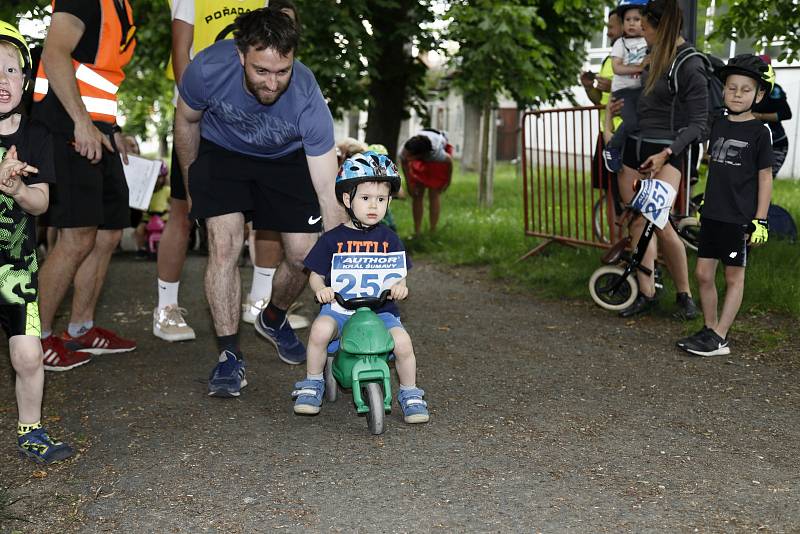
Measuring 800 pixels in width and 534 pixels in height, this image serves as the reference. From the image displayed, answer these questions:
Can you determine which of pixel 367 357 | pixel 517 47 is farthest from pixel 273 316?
pixel 517 47

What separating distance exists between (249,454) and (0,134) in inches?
67.1

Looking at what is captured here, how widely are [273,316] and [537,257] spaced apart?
4724 millimetres

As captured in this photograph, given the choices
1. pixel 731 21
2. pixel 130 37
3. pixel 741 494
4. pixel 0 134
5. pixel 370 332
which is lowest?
pixel 741 494

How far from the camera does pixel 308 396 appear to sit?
4.75m

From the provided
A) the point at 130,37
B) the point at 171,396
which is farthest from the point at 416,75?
the point at 171,396

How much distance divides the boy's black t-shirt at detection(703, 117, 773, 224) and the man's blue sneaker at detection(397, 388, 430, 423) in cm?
250

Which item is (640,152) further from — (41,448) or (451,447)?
(41,448)

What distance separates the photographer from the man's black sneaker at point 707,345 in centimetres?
603

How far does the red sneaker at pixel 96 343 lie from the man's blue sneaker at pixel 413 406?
2.28 metres

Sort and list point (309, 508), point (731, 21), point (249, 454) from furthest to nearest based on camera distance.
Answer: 1. point (731, 21)
2. point (249, 454)
3. point (309, 508)

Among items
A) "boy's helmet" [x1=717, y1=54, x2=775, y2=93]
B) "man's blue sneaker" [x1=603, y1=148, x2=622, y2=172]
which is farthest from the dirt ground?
"boy's helmet" [x1=717, y1=54, x2=775, y2=93]

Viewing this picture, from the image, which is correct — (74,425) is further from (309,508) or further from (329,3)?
(329,3)

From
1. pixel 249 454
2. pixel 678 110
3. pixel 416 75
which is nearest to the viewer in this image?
pixel 249 454

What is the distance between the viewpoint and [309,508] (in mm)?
3605
